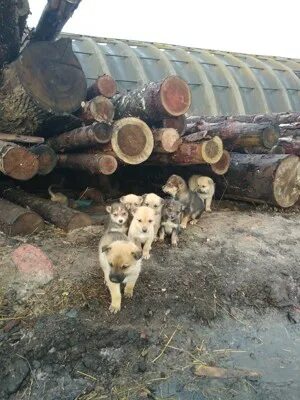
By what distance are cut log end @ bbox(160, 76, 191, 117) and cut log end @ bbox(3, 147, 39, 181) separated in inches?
81.4

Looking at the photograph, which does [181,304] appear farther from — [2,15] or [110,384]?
[2,15]

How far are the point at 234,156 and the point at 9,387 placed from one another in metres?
6.00

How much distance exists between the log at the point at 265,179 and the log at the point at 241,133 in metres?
0.52

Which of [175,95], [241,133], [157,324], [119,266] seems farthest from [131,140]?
[157,324]

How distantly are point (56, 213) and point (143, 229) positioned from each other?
5.68ft

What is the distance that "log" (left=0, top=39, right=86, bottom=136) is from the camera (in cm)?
597

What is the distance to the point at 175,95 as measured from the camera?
5.91 m

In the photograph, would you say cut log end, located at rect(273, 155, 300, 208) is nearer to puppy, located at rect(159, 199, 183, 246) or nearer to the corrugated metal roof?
puppy, located at rect(159, 199, 183, 246)

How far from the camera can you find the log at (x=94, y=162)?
6.23 meters

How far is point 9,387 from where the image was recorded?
3227 millimetres

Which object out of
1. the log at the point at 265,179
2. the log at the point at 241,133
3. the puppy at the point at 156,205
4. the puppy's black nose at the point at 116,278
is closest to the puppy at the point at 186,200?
the puppy at the point at 156,205

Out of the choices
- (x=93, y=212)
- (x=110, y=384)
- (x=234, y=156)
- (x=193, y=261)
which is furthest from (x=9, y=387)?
(x=234, y=156)

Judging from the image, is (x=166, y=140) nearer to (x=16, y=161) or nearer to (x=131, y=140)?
(x=131, y=140)

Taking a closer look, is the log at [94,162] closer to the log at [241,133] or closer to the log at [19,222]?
the log at [19,222]
